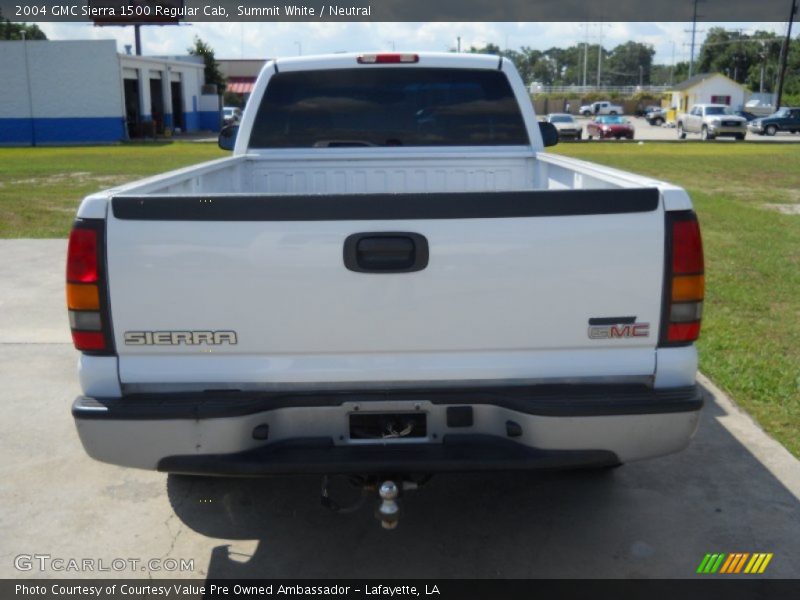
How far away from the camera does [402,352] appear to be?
3.15 meters

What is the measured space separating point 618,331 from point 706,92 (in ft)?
285

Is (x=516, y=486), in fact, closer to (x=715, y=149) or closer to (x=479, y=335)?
(x=479, y=335)

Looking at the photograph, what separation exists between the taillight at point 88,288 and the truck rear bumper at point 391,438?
0.23m

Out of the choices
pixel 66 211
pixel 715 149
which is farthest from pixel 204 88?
pixel 66 211

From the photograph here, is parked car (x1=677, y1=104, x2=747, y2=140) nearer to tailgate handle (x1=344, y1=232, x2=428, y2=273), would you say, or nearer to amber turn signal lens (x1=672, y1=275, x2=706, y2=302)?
amber turn signal lens (x1=672, y1=275, x2=706, y2=302)

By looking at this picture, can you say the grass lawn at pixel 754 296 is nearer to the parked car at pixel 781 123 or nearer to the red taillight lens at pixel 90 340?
the red taillight lens at pixel 90 340

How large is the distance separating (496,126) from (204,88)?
55.7 m

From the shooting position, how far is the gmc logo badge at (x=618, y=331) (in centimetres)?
314

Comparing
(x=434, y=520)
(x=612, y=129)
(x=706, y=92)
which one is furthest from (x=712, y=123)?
(x=434, y=520)

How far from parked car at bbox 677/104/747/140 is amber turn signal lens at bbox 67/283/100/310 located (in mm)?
46759

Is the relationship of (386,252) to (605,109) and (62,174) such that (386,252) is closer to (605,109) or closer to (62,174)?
(62,174)

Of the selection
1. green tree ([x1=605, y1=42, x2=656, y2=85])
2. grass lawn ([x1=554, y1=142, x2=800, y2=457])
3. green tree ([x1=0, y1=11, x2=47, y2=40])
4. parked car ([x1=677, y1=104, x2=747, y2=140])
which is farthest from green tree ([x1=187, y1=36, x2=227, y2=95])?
green tree ([x1=605, y1=42, x2=656, y2=85])

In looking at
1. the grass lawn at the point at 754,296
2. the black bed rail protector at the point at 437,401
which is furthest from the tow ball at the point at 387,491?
the grass lawn at the point at 754,296

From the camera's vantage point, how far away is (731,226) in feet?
41.8
